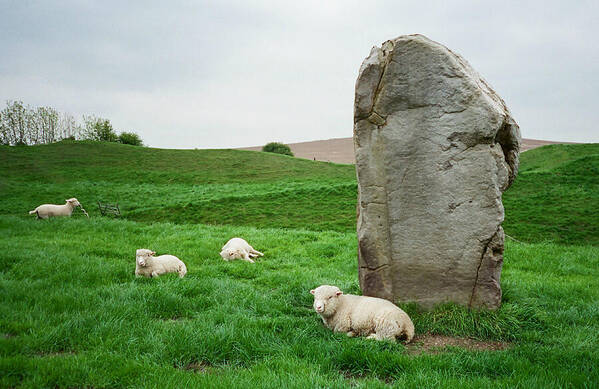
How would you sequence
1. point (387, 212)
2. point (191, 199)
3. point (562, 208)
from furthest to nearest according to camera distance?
point (191, 199)
point (562, 208)
point (387, 212)

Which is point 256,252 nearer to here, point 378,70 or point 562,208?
point 378,70

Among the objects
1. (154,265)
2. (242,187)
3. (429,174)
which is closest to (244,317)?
(154,265)

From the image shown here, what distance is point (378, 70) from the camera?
650cm

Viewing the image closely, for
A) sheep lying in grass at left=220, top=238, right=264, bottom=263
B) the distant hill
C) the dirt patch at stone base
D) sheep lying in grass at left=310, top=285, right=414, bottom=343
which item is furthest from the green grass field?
the distant hill

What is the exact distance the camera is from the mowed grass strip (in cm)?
406

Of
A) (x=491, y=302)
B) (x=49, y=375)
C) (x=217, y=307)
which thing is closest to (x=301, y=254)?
(x=217, y=307)

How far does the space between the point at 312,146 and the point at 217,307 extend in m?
79.1

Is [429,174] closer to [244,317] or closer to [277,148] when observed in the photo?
[244,317]

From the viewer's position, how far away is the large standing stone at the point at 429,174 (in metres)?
5.96

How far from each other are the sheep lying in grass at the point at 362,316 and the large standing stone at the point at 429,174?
79 cm

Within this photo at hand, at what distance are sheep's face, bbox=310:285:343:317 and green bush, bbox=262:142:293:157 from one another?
6424 centimetres

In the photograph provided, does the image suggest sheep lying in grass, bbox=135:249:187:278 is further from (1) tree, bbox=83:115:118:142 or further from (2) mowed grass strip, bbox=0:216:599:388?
(1) tree, bbox=83:115:118:142

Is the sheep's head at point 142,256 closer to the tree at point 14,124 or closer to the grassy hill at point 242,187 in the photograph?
the grassy hill at point 242,187

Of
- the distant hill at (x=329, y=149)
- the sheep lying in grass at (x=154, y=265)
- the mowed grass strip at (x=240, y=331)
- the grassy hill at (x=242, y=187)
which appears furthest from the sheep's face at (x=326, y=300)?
the distant hill at (x=329, y=149)
